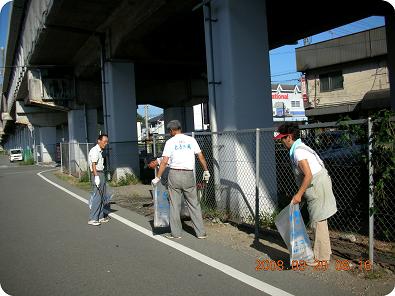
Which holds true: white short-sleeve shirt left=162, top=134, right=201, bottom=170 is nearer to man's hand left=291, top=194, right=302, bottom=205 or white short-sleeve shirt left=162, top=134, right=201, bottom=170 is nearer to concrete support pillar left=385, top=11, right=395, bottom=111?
man's hand left=291, top=194, right=302, bottom=205

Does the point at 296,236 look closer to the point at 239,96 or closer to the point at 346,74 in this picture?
the point at 239,96

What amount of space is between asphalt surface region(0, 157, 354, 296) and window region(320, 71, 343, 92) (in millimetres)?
24487

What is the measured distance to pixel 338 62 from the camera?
29094mm

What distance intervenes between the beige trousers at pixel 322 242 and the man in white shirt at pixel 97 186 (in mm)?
4835

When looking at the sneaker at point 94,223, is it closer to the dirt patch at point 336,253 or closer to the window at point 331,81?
the dirt patch at point 336,253

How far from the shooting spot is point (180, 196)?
22.3 feet

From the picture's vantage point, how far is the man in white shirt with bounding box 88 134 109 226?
843 cm

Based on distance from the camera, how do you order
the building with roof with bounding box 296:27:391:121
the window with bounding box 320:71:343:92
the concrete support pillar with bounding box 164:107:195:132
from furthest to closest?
the window with bounding box 320:71:343:92, the building with roof with bounding box 296:27:391:121, the concrete support pillar with bounding box 164:107:195:132

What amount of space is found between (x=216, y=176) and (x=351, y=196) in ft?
9.72

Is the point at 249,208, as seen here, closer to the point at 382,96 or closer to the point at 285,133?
the point at 285,133

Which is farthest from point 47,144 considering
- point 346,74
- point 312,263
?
point 312,263

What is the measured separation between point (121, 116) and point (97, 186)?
8.71 metres

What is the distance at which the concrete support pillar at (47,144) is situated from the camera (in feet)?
131

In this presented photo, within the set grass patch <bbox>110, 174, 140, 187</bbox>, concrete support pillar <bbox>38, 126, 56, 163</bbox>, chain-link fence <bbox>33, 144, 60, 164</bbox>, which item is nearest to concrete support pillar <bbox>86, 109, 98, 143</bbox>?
grass patch <bbox>110, 174, 140, 187</bbox>
